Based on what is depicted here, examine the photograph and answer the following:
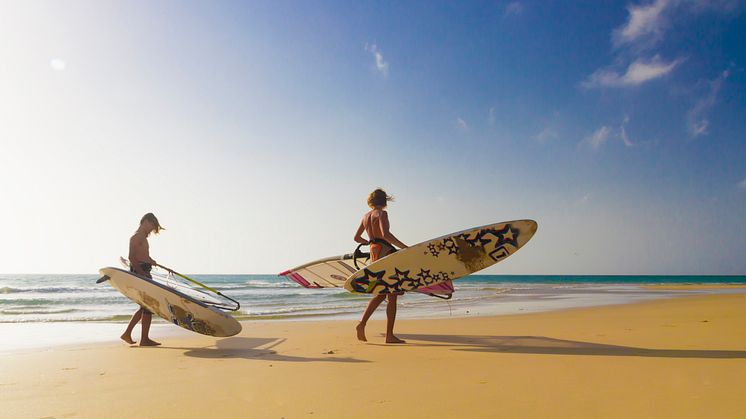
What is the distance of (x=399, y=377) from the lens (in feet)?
9.18

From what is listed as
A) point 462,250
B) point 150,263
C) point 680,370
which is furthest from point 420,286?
point 150,263

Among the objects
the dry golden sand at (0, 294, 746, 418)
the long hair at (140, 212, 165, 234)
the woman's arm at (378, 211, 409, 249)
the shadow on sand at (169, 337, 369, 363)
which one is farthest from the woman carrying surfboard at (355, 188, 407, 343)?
the long hair at (140, 212, 165, 234)

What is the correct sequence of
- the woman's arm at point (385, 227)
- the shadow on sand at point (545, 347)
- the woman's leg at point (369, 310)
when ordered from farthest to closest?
the woman's leg at point (369, 310), the woman's arm at point (385, 227), the shadow on sand at point (545, 347)

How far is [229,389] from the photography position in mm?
2574

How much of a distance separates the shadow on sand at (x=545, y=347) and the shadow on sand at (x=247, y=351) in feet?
4.25

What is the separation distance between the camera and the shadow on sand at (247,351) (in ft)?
11.9

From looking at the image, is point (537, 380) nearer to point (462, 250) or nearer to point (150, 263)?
point (462, 250)

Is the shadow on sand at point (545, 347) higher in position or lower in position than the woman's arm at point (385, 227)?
lower

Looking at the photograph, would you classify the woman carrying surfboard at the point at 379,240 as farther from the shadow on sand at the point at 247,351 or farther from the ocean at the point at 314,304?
the ocean at the point at 314,304

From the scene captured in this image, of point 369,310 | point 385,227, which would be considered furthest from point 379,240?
point 369,310

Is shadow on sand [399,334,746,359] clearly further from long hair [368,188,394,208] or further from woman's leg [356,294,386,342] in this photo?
long hair [368,188,394,208]

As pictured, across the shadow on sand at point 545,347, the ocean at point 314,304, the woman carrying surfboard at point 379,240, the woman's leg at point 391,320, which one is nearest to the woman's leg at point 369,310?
the woman carrying surfboard at point 379,240

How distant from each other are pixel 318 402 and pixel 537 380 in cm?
131

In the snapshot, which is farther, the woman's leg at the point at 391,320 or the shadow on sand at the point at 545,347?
the woman's leg at the point at 391,320
